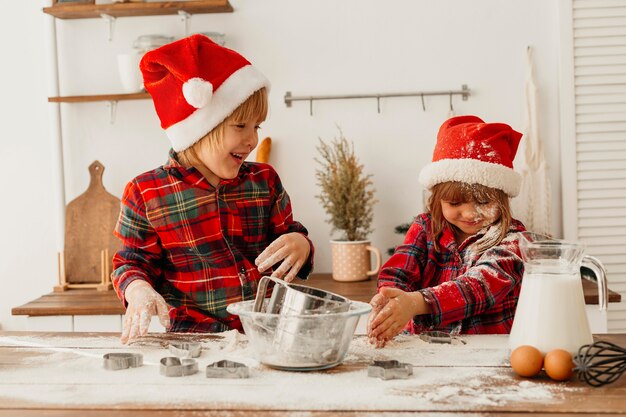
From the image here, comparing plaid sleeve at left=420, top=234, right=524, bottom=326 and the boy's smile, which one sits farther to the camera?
the boy's smile

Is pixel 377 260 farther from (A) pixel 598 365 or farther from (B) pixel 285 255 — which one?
(A) pixel 598 365

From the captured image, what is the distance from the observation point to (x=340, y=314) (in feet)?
3.44

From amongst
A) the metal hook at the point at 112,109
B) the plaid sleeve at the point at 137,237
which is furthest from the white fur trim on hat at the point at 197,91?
the metal hook at the point at 112,109

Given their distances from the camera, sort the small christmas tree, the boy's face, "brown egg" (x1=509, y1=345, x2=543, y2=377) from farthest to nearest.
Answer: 1. the small christmas tree
2. the boy's face
3. "brown egg" (x1=509, y1=345, x2=543, y2=377)

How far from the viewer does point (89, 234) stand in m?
2.57

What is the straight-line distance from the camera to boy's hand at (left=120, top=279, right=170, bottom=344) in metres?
1.28

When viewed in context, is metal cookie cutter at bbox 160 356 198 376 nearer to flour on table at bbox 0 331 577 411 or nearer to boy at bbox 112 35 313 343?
flour on table at bbox 0 331 577 411

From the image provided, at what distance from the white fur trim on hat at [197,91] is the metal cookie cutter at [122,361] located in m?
0.56

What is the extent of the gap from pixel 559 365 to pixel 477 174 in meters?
0.64

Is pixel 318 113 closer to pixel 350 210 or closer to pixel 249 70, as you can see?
pixel 350 210

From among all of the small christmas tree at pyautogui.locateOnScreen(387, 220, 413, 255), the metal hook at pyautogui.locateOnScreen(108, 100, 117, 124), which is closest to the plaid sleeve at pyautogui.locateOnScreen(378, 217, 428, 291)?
the small christmas tree at pyautogui.locateOnScreen(387, 220, 413, 255)

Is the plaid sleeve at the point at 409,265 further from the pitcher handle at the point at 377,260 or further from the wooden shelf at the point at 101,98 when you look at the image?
the wooden shelf at the point at 101,98

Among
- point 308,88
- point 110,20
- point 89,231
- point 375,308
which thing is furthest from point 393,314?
point 110,20

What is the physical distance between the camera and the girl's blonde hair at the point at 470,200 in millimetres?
1544
